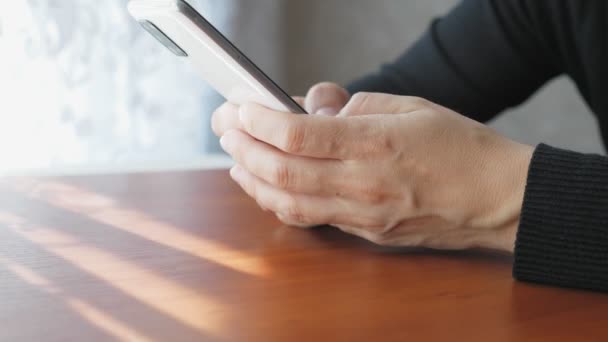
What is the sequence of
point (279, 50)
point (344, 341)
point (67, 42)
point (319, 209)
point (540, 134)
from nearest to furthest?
point (344, 341)
point (319, 209)
point (67, 42)
point (540, 134)
point (279, 50)

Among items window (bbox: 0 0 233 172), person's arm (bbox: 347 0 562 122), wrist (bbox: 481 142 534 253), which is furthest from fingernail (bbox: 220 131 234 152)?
window (bbox: 0 0 233 172)

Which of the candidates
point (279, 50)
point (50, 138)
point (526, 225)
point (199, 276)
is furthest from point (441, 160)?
point (279, 50)

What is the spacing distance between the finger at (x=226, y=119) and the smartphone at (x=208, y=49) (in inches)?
0.9

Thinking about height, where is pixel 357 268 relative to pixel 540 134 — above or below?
above

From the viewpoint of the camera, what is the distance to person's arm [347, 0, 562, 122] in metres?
1.23

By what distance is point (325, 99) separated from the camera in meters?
0.87

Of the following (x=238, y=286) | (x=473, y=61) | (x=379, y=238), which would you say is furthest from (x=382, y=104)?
(x=473, y=61)

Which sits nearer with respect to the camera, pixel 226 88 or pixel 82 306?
pixel 82 306

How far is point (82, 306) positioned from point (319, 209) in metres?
0.25

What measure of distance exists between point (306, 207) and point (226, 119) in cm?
15

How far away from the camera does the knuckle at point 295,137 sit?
64cm

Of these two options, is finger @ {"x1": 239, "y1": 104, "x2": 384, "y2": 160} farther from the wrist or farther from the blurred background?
the blurred background

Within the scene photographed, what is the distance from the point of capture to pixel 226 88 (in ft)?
2.48

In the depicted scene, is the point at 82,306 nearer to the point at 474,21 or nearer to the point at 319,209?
the point at 319,209
